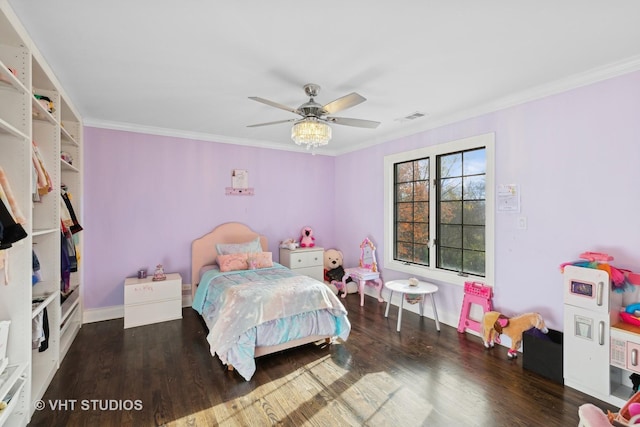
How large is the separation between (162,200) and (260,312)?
2446 millimetres

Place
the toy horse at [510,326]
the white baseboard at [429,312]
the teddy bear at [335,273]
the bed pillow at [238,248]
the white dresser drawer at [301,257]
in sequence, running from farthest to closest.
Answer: the teddy bear at [335,273] < the white dresser drawer at [301,257] < the bed pillow at [238,248] < the white baseboard at [429,312] < the toy horse at [510,326]

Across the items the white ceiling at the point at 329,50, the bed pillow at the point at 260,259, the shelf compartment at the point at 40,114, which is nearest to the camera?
the white ceiling at the point at 329,50

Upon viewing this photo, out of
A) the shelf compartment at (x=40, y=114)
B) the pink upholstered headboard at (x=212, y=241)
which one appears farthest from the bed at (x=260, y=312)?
the shelf compartment at (x=40, y=114)

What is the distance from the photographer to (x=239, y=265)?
396cm

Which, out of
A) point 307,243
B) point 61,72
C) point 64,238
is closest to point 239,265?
point 307,243

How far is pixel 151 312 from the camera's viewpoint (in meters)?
3.69

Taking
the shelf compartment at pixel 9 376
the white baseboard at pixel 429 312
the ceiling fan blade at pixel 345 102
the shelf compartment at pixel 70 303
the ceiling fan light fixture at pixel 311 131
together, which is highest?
the ceiling fan blade at pixel 345 102

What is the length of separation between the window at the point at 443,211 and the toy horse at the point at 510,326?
1.41 feet

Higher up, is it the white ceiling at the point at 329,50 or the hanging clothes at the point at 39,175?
the white ceiling at the point at 329,50

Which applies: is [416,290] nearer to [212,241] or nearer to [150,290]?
[212,241]

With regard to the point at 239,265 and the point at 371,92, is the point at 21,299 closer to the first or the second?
the point at 239,265

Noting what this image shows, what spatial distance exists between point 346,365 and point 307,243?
8.41 feet

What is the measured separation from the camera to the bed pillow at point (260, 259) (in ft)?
13.3

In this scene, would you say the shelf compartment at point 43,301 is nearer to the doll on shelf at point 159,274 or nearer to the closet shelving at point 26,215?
the closet shelving at point 26,215
